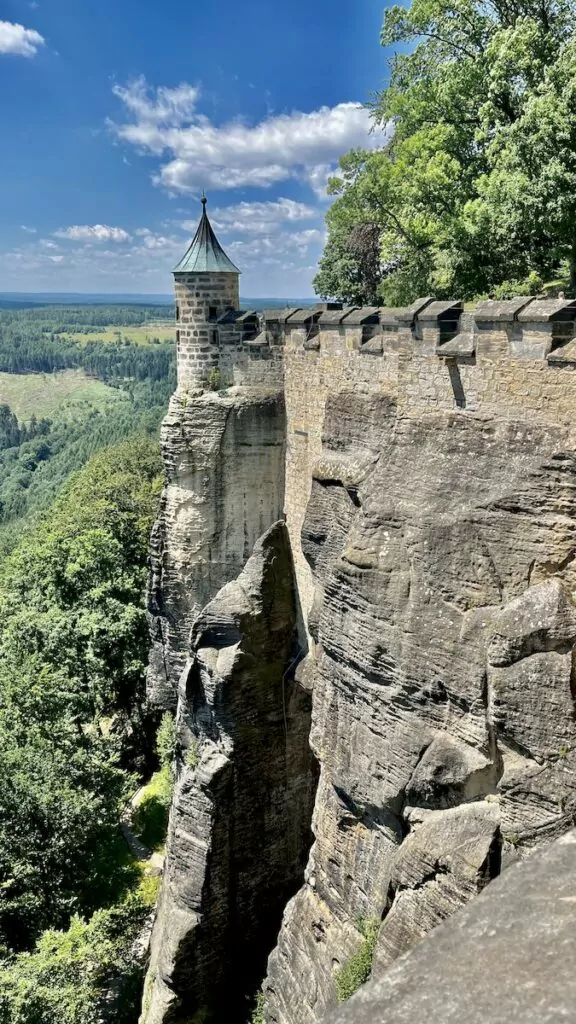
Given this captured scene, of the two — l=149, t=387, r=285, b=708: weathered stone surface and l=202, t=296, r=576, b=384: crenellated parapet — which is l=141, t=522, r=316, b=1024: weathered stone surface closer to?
l=149, t=387, r=285, b=708: weathered stone surface

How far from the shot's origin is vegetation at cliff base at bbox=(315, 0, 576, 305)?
16.1 meters

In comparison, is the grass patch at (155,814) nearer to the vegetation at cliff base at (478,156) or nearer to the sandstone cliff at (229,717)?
the sandstone cliff at (229,717)

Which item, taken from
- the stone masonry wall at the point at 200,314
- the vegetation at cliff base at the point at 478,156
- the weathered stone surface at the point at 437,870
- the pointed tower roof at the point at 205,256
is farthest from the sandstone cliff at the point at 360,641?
A: the vegetation at cliff base at the point at 478,156

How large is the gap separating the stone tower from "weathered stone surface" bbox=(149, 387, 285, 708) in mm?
752

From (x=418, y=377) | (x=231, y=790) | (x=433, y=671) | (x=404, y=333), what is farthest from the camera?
(x=231, y=790)

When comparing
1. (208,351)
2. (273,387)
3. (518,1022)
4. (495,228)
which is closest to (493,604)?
(518,1022)

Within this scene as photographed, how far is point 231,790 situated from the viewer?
16.6 metres

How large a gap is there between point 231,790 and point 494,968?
14.1 metres

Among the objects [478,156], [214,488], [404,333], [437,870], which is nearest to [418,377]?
[404,333]

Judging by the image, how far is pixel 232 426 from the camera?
1683 cm

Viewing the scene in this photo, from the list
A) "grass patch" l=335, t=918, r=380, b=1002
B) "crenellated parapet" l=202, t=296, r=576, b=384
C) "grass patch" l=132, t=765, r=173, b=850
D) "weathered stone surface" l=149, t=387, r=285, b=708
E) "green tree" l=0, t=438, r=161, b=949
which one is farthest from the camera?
"grass patch" l=132, t=765, r=173, b=850

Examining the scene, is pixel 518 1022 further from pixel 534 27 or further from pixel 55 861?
pixel 534 27

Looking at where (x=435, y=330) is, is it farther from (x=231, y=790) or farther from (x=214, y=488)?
(x=231, y=790)

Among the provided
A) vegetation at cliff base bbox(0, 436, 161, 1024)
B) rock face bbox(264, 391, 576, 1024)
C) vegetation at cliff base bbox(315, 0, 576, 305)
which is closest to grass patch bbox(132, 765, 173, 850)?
vegetation at cliff base bbox(0, 436, 161, 1024)
